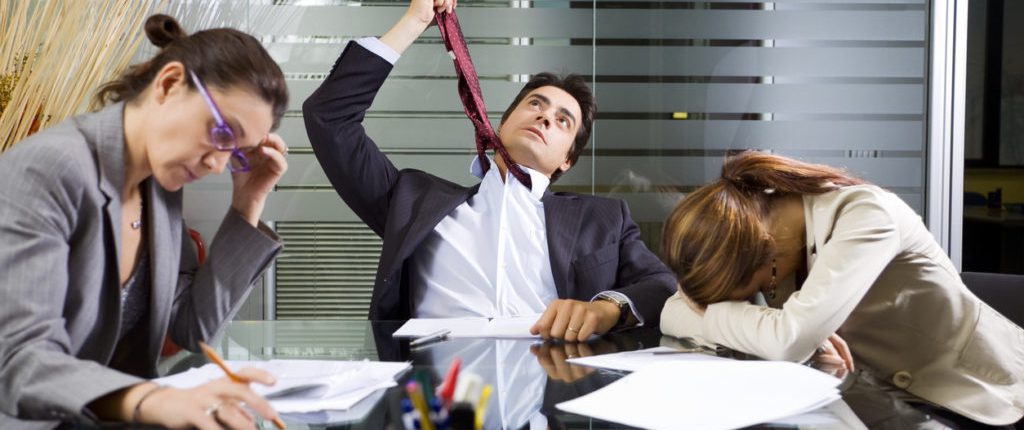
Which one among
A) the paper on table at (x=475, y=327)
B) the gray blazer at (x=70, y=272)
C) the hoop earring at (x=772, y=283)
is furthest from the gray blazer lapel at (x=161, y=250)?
the hoop earring at (x=772, y=283)

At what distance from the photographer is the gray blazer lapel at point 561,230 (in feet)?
9.05

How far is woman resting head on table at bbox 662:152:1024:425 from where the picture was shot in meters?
1.70

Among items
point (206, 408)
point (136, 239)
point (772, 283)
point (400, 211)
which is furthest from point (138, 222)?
point (400, 211)

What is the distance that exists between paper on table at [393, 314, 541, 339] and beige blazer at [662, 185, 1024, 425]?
324 millimetres

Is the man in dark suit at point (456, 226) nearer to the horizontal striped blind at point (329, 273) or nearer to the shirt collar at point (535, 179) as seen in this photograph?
the shirt collar at point (535, 179)

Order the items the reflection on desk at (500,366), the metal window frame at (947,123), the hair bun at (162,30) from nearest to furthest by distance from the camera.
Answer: the reflection on desk at (500,366)
the hair bun at (162,30)
the metal window frame at (947,123)

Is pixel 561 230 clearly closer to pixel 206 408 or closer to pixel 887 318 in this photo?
pixel 887 318

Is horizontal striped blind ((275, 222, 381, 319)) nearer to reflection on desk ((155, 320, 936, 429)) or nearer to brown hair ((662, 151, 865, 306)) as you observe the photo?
reflection on desk ((155, 320, 936, 429))

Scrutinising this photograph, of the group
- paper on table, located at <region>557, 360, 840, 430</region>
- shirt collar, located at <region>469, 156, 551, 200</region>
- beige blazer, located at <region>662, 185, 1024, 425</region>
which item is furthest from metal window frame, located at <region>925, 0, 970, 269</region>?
paper on table, located at <region>557, 360, 840, 430</region>

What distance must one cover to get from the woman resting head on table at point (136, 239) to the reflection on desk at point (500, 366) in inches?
4.2

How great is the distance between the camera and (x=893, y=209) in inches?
71.2

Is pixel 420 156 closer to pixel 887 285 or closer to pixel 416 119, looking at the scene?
pixel 416 119

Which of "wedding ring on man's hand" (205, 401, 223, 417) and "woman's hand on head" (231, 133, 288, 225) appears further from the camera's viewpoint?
"woman's hand on head" (231, 133, 288, 225)

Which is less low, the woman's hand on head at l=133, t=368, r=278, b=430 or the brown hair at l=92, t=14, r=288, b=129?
the brown hair at l=92, t=14, r=288, b=129
